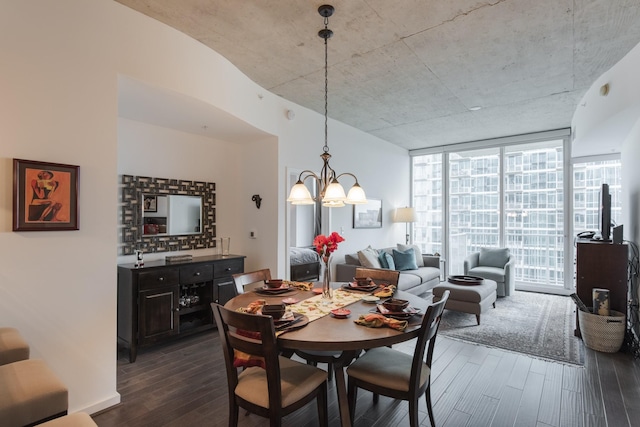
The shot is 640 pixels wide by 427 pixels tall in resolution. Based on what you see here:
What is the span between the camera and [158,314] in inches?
136

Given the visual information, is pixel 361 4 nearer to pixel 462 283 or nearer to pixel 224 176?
pixel 224 176

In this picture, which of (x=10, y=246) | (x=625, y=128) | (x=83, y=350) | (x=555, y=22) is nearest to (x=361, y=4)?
(x=555, y=22)

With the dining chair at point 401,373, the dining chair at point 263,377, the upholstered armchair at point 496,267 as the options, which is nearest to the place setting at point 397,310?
the dining chair at point 401,373

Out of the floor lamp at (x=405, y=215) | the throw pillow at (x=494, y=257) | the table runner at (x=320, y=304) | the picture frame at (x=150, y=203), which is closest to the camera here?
the table runner at (x=320, y=304)

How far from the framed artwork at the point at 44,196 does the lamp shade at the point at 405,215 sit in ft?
18.4

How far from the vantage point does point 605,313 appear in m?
3.52

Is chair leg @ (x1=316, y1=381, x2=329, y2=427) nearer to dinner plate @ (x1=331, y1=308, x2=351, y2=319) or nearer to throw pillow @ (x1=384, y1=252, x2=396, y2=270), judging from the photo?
dinner plate @ (x1=331, y1=308, x2=351, y2=319)

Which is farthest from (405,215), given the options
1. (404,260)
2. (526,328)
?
(526,328)

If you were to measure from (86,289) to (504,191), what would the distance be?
6.86 metres

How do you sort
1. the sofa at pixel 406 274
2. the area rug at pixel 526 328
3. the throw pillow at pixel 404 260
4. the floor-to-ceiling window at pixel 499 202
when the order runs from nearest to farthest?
the area rug at pixel 526 328 → the sofa at pixel 406 274 → the throw pillow at pixel 404 260 → the floor-to-ceiling window at pixel 499 202

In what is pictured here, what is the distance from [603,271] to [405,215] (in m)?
3.42

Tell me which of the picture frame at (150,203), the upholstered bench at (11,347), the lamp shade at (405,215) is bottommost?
the upholstered bench at (11,347)

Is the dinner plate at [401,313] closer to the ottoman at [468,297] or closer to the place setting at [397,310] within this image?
the place setting at [397,310]

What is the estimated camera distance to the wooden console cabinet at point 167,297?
3293 mm
